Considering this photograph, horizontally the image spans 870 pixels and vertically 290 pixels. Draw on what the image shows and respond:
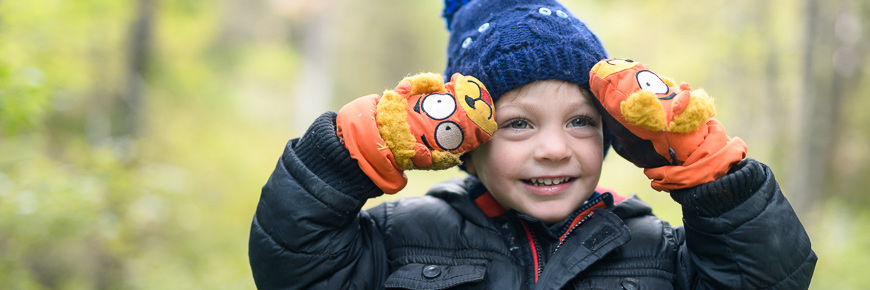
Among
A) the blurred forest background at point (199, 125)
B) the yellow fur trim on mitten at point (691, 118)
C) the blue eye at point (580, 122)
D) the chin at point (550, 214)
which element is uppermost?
the yellow fur trim on mitten at point (691, 118)

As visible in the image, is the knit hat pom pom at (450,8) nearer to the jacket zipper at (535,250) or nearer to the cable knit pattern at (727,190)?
the jacket zipper at (535,250)

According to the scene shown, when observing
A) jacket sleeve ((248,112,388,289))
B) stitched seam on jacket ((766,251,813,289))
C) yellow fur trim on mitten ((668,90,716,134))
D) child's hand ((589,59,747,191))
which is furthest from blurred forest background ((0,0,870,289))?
stitched seam on jacket ((766,251,813,289))

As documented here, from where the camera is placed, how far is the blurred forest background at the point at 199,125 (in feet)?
12.5

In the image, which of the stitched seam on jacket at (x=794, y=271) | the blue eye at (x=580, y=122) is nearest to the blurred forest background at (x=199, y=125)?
the blue eye at (x=580, y=122)

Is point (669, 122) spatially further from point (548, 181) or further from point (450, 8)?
point (450, 8)

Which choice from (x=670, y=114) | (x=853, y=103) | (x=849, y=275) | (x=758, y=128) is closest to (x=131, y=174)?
(x=670, y=114)

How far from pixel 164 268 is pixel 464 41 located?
385cm

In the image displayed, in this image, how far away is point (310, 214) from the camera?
1.91 metres

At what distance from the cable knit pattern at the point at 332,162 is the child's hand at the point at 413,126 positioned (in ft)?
0.13

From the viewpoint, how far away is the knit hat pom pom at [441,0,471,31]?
8.39 ft

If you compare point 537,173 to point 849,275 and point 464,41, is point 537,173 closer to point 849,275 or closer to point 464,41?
point 464,41

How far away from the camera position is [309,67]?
1869cm

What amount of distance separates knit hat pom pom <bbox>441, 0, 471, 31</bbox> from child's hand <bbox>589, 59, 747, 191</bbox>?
0.80 meters

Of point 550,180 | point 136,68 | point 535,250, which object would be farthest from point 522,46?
point 136,68
